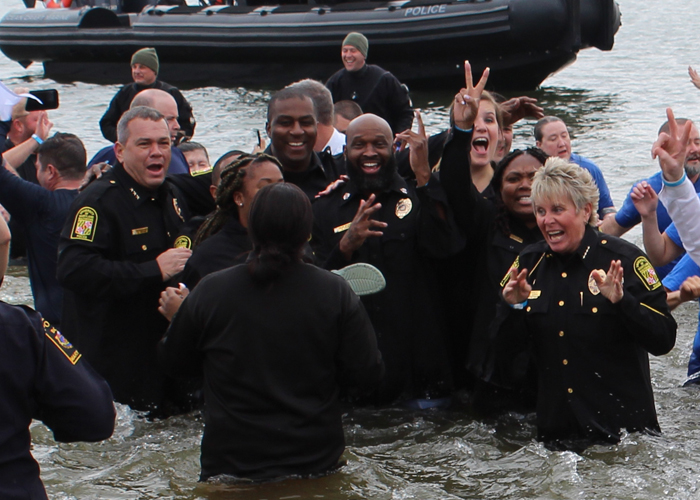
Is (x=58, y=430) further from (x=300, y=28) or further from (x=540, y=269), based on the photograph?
(x=300, y=28)

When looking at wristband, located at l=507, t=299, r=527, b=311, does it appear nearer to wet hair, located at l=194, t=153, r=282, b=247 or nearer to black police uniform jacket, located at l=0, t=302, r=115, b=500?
wet hair, located at l=194, t=153, r=282, b=247

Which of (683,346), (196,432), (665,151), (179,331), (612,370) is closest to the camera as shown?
(179,331)

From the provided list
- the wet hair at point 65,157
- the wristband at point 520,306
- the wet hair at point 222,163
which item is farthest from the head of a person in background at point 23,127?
the wristband at point 520,306

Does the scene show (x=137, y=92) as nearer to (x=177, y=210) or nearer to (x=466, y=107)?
(x=177, y=210)

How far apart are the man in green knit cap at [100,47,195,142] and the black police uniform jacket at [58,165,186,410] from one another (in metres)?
5.40

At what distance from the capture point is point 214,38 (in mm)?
18359

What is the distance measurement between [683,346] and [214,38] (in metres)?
13.8

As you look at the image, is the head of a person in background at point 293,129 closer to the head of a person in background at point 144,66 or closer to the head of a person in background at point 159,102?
the head of a person in background at point 159,102

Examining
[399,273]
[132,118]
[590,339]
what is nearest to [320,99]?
[132,118]

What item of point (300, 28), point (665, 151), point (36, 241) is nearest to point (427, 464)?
point (665, 151)

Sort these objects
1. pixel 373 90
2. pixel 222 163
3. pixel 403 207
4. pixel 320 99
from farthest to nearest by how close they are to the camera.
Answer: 1. pixel 373 90
2. pixel 320 99
3. pixel 222 163
4. pixel 403 207

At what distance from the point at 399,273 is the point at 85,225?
60.1 inches

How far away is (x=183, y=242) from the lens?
451cm

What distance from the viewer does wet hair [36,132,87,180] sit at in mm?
5605
